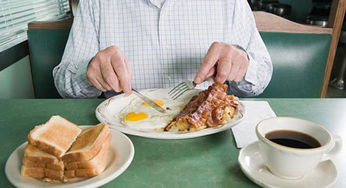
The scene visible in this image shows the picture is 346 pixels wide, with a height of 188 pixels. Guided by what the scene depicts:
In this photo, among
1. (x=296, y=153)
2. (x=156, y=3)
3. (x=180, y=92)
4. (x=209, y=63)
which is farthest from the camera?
(x=156, y=3)

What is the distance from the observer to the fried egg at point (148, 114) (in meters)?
0.94

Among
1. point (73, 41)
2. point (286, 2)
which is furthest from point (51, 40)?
point (286, 2)

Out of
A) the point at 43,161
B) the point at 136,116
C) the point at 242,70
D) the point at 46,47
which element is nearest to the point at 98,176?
the point at 43,161

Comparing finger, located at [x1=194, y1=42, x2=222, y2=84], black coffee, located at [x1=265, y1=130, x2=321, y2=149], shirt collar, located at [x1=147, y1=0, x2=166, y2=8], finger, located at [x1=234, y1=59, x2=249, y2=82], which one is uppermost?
shirt collar, located at [x1=147, y1=0, x2=166, y2=8]

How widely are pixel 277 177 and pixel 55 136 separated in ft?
1.78

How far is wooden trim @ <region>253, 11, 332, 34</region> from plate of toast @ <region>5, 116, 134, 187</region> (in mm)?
1381

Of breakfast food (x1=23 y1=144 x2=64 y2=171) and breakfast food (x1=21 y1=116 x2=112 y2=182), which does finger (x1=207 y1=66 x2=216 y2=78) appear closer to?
breakfast food (x1=21 y1=116 x2=112 y2=182)

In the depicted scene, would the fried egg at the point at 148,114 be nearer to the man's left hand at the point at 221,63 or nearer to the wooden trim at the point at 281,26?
the man's left hand at the point at 221,63

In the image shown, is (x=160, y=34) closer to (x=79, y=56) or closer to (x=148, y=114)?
(x=79, y=56)

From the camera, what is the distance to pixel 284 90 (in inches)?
71.9

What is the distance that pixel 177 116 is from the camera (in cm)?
97

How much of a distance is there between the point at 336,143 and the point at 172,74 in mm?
923

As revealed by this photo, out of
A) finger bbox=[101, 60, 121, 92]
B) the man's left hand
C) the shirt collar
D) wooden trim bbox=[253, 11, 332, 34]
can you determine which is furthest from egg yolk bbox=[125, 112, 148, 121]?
wooden trim bbox=[253, 11, 332, 34]

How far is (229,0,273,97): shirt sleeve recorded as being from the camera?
1300mm
